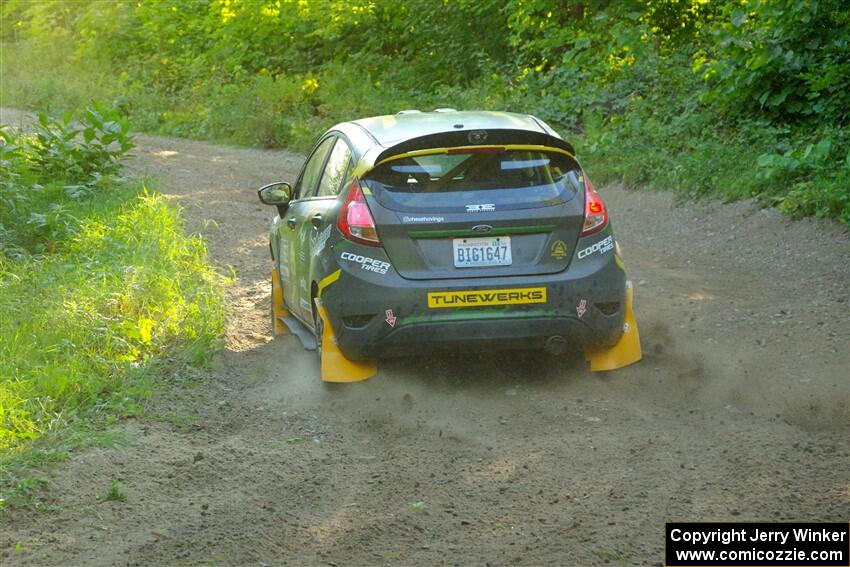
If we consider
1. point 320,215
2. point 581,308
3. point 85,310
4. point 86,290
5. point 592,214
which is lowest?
point 86,290

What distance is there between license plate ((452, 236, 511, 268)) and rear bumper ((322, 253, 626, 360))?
106 mm

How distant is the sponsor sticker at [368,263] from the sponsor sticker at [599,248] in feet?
3.73

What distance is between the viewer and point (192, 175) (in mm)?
16812

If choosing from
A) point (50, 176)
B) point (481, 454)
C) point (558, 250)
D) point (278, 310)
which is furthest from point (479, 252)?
point (50, 176)

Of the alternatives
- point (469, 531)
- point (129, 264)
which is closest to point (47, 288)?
point (129, 264)

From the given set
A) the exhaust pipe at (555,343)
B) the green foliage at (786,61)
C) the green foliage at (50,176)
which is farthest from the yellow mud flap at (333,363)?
the green foliage at (786,61)

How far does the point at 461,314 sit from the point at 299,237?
67.8 inches

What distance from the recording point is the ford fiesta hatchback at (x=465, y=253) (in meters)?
7.03

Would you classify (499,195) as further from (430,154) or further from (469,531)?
(469,531)

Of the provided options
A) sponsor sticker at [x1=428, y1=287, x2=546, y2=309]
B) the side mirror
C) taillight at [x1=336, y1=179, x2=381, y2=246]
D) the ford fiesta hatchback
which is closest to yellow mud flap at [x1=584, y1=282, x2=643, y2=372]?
the ford fiesta hatchback

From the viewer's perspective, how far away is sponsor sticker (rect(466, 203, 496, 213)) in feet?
23.2

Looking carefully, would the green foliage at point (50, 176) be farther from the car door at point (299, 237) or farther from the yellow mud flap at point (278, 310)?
the car door at point (299, 237)

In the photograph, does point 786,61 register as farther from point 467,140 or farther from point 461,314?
point 461,314

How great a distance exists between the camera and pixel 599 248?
23.9ft
